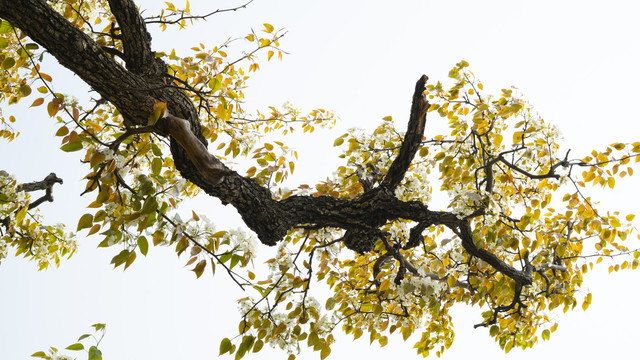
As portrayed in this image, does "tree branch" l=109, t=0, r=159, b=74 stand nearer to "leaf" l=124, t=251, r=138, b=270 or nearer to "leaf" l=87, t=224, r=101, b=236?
"leaf" l=87, t=224, r=101, b=236

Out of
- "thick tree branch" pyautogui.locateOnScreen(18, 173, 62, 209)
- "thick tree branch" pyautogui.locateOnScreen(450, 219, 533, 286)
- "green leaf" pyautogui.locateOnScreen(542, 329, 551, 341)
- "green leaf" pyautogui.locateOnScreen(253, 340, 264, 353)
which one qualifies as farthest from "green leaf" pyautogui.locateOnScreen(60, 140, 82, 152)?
"green leaf" pyautogui.locateOnScreen(542, 329, 551, 341)

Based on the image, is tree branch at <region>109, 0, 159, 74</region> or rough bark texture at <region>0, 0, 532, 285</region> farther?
tree branch at <region>109, 0, 159, 74</region>

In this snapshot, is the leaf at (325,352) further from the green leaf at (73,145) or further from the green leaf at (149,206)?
the green leaf at (73,145)

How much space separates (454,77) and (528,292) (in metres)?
1.42

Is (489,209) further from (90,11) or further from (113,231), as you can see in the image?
(90,11)

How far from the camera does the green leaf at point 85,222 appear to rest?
1451mm

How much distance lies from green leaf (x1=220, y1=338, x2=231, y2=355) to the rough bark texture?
1.79ft

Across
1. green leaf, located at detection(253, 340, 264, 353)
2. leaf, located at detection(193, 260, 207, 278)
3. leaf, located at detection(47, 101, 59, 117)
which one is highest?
leaf, located at detection(47, 101, 59, 117)

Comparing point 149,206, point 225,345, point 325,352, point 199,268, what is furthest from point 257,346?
point 149,206

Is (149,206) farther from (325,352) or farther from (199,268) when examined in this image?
(325,352)

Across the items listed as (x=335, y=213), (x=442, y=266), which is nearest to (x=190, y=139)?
(x=335, y=213)

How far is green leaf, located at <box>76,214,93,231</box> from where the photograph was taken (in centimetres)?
145

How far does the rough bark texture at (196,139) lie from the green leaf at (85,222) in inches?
17.9

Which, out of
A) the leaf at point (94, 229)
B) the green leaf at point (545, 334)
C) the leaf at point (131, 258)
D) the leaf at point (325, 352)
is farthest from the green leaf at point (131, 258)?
the green leaf at point (545, 334)
